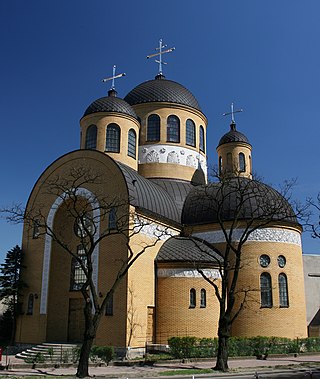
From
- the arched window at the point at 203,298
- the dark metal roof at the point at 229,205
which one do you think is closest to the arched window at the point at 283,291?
the dark metal roof at the point at 229,205

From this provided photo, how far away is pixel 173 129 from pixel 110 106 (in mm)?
4855

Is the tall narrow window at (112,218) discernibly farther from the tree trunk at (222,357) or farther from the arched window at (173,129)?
the arched window at (173,129)

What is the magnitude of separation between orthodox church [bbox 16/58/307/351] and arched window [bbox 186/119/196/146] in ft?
8.82

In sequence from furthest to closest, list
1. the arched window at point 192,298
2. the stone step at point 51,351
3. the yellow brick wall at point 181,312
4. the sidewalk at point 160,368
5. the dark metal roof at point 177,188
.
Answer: the dark metal roof at point 177,188, the arched window at point 192,298, the yellow brick wall at point 181,312, the stone step at point 51,351, the sidewalk at point 160,368

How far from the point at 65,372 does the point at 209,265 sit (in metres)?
9.65

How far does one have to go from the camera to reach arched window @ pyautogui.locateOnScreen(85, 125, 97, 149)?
2816 centimetres

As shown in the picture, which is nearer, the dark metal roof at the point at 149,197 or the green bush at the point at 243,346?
the green bush at the point at 243,346

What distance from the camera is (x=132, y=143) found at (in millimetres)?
28359

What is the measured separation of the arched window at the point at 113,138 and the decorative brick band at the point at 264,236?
7247 mm

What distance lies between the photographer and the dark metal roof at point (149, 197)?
22.8m

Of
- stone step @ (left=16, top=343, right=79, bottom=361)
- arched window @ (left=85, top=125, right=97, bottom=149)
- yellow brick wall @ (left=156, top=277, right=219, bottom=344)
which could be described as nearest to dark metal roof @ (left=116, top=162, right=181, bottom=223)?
yellow brick wall @ (left=156, top=277, right=219, bottom=344)

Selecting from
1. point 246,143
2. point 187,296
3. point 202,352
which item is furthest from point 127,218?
point 246,143

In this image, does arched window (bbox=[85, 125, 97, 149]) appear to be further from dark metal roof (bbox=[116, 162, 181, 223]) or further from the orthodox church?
dark metal roof (bbox=[116, 162, 181, 223])

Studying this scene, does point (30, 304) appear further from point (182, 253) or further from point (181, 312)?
point (182, 253)
